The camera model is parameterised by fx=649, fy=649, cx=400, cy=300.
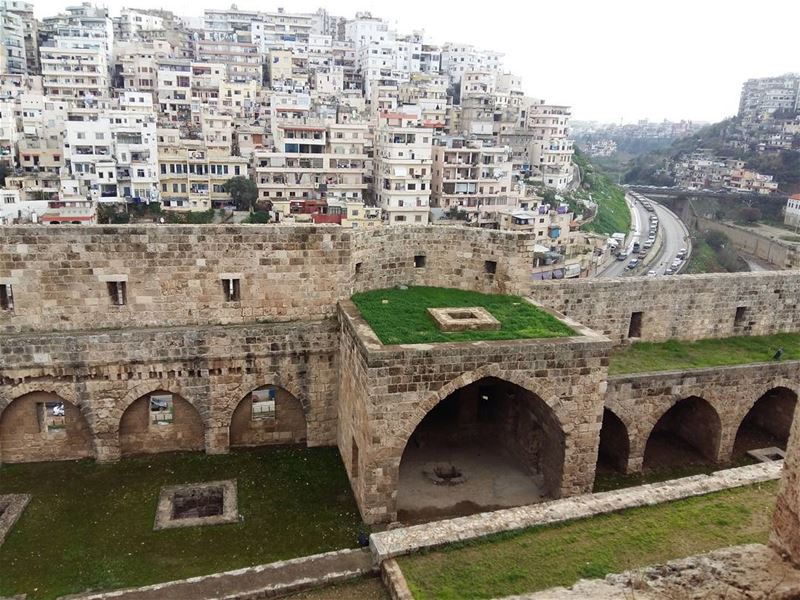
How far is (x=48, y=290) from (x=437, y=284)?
29.9 feet

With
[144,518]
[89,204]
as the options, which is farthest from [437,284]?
[89,204]

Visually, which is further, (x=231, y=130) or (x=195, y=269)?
(x=231, y=130)

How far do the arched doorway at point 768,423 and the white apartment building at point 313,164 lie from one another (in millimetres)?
37712

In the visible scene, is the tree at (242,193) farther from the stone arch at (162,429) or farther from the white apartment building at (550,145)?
the white apartment building at (550,145)

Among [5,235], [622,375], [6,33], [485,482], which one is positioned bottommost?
[485,482]

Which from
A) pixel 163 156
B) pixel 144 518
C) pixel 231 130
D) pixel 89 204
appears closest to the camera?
pixel 144 518

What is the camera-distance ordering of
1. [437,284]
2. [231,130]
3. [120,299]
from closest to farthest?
[120,299]
[437,284]
[231,130]

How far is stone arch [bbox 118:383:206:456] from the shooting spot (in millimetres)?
14578

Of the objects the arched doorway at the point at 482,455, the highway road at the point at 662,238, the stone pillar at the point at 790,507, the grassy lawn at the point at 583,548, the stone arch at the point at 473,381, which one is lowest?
the highway road at the point at 662,238

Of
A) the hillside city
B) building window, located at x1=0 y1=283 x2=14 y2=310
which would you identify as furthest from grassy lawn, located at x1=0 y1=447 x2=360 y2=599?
building window, located at x1=0 y1=283 x2=14 y2=310

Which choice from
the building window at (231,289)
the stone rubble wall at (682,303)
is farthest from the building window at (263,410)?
the stone rubble wall at (682,303)

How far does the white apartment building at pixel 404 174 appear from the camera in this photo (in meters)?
52.1

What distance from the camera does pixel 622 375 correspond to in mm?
15258

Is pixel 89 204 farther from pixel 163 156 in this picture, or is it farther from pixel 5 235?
pixel 5 235
